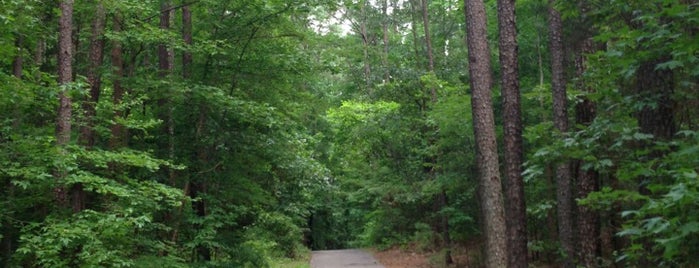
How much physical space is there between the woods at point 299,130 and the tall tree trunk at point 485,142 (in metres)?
0.03

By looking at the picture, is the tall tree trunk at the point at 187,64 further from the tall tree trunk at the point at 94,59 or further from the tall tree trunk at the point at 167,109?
the tall tree trunk at the point at 94,59

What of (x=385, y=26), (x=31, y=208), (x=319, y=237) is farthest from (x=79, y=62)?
(x=319, y=237)

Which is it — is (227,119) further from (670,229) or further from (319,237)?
(319,237)

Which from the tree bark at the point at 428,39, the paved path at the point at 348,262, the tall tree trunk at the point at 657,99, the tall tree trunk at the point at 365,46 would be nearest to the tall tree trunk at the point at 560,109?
the tall tree trunk at the point at 657,99

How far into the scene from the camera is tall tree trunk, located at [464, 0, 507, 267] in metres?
9.38

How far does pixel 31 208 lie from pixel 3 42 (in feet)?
9.54

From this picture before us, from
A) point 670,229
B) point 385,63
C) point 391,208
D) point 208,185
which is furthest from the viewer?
point 391,208

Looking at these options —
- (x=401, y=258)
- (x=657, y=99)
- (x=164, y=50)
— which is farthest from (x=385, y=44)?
(x=657, y=99)

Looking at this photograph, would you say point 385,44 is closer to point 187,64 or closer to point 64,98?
point 187,64

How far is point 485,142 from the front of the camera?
372 inches

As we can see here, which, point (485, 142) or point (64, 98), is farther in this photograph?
point (485, 142)

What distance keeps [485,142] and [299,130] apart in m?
7.11

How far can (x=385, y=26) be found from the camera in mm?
27719

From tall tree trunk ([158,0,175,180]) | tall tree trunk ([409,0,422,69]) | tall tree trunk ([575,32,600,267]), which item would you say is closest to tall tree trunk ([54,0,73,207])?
tall tree trunk ([158,0,175,180])
